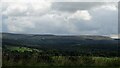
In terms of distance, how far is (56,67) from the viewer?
22984mm

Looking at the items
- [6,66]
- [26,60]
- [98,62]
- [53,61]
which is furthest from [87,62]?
[6,66]

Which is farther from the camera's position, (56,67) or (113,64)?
(113,64)

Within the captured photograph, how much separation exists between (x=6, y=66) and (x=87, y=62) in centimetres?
738

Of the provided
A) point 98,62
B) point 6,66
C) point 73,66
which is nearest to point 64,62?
point 73,66

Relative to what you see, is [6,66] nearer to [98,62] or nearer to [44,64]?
[44,64]

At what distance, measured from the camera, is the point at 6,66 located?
22656 mm

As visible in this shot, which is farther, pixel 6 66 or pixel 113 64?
pixel 113 64

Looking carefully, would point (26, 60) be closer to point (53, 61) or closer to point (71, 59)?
point (53, 61)

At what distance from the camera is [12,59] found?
2362 cm

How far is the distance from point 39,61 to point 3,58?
3244mm

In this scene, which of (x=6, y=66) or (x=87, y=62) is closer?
(x=6, y=66)

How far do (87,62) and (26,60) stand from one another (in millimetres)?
5616

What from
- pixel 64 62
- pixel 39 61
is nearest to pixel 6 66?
pixel 39 61

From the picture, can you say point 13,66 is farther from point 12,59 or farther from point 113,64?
point 113,64
